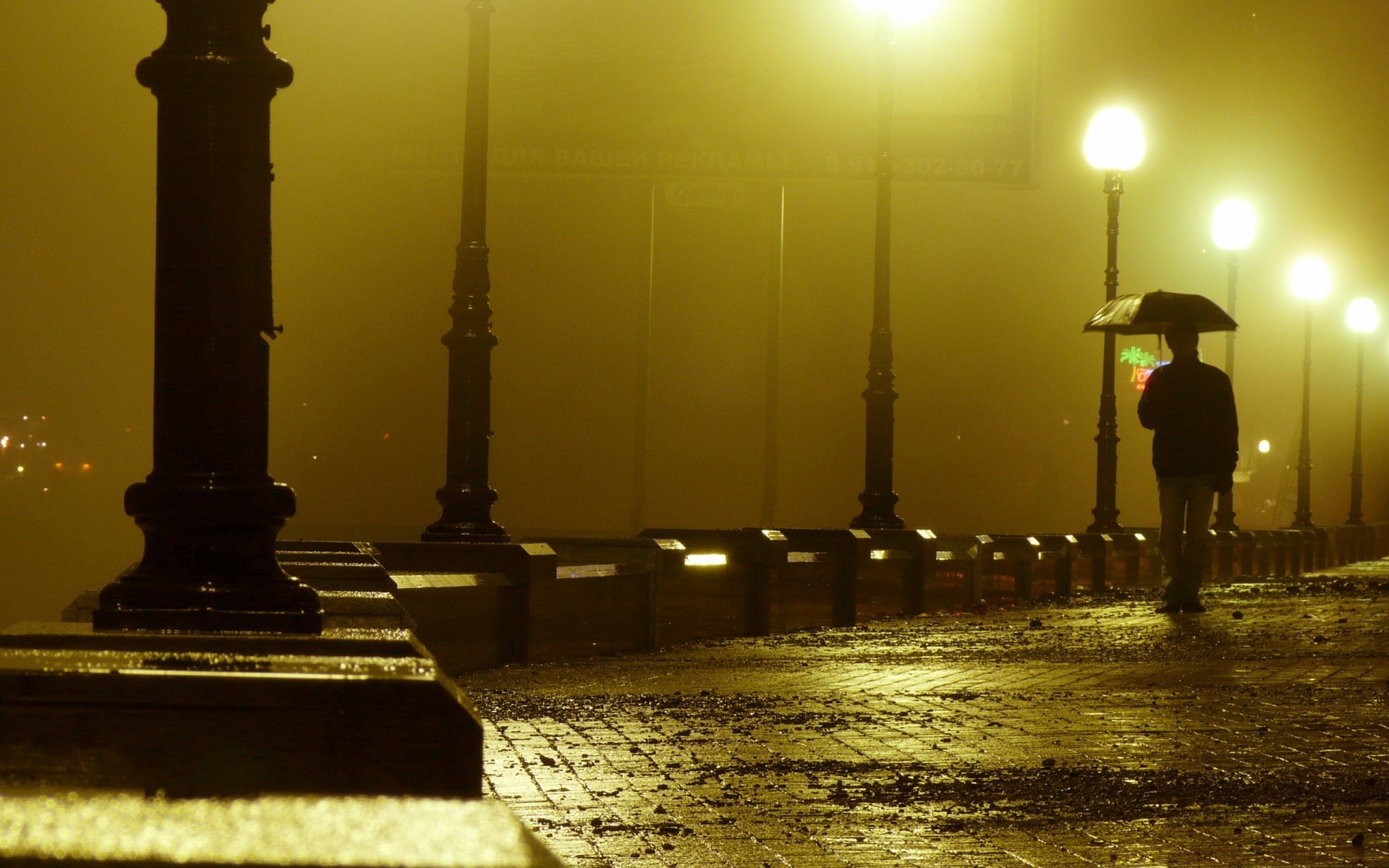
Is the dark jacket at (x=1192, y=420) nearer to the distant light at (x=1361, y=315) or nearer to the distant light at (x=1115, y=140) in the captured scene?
the distant light at (x=1115, y=140)

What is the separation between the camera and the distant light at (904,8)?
2008 centimetres

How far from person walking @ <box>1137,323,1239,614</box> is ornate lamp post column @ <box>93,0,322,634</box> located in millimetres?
11367

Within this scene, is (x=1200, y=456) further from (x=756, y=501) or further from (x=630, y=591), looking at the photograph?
(x=756, y=501)

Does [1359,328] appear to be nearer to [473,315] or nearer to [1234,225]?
[1234,225]

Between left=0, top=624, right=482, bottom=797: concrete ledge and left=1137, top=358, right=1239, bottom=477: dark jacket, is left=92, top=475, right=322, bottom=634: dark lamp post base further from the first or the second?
left=1137, top=358, right=1239, bottom=477: dark jacket

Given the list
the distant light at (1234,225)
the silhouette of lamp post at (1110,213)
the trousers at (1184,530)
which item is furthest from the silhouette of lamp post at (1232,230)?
the trousers at (1184,530)

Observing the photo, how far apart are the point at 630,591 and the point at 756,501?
156 ft

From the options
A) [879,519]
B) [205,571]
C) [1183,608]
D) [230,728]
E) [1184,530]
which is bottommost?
[1183,608]

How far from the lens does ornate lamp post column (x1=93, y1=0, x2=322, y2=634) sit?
397 cm

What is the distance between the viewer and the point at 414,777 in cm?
289

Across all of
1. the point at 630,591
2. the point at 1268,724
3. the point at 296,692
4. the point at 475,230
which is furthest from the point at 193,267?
the point at 630,591

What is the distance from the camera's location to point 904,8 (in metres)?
20.5

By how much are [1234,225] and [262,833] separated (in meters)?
37.4

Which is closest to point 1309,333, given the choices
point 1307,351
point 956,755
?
point 1307,351
